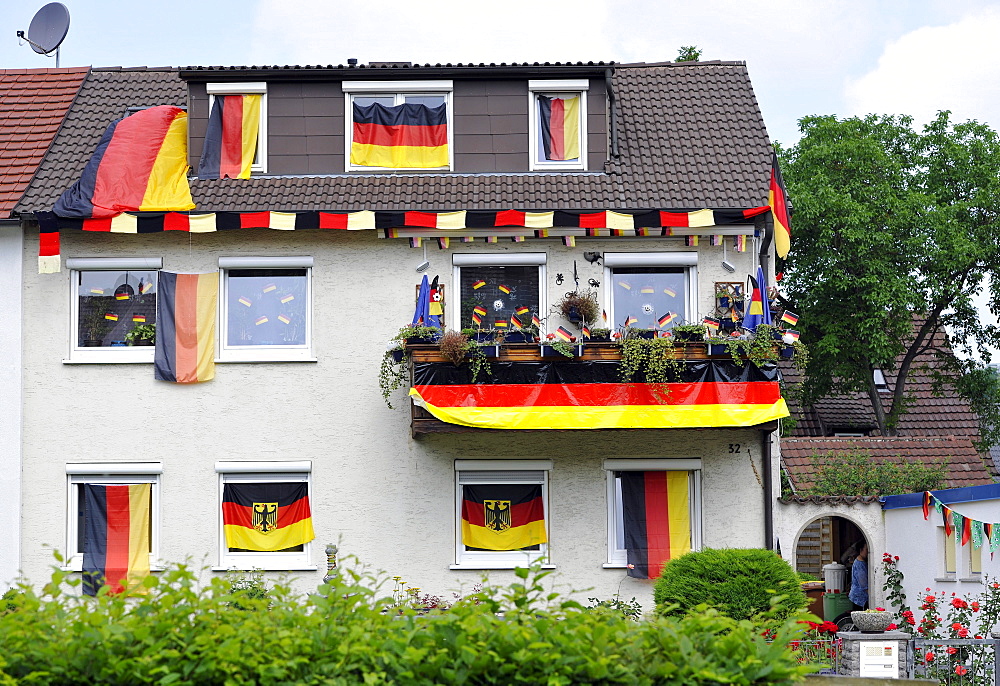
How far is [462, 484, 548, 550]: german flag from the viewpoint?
17719 mm

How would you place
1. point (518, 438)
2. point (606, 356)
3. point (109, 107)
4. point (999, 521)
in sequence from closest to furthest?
point (999, 521) → point (606, 356) → point (518, 438) → point (109, 107)

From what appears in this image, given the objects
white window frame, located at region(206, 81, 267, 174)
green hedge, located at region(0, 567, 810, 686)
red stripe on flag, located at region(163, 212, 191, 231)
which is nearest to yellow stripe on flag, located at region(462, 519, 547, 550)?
red stripe on flag, located at region(163, 212, 191, 231)

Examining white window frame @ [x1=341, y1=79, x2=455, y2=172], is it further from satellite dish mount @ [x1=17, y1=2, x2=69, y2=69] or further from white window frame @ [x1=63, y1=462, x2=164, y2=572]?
satellite dish mount @ [x1=17, y1=2, x2=69, y2=69]

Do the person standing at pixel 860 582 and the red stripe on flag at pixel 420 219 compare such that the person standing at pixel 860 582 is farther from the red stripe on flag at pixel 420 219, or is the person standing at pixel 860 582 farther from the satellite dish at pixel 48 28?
the satellite dish at pixel 48 28

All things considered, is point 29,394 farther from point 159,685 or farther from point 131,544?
point 159,685

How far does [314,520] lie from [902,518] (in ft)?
28.1

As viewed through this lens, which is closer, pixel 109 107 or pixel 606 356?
pixel 606 356

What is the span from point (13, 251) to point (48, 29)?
603cm

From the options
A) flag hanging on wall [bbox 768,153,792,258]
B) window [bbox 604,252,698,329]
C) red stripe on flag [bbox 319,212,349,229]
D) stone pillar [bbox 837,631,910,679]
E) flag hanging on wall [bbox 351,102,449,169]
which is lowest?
stone pillar [bbox 837,631,910,679]

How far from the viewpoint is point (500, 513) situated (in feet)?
58.3

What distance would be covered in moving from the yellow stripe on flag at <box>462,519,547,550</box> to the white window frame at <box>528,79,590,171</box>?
535cm

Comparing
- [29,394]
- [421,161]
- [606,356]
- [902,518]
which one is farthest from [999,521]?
[29,394]

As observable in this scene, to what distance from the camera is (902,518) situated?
1856 cm

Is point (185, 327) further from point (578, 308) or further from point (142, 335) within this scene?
point (578, 308)
